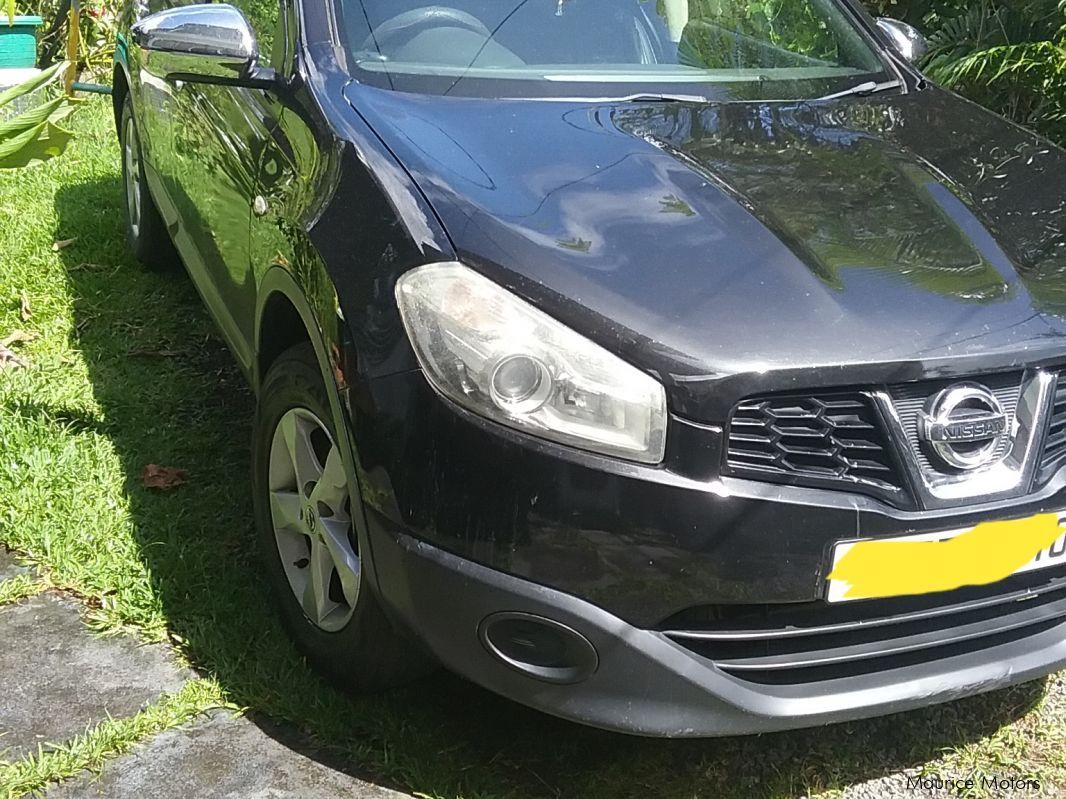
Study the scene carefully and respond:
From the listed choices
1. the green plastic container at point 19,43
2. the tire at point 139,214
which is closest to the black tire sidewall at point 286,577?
the tire at point 139,214

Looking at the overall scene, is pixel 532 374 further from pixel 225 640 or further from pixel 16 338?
A: pixel 16 338

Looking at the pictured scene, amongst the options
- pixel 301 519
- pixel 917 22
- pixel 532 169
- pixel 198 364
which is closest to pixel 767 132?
pixel 532 169

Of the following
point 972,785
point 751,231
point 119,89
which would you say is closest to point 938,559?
point 751,231

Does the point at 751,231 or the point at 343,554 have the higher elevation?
the point at 751,231

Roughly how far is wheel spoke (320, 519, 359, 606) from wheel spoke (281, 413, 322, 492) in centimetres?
12

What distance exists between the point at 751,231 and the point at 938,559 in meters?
0.64

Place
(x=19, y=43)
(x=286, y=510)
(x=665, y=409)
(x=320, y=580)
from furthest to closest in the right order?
(x=19, y=43) → (x=286, y=510) → (x=320, y=580) → (x=665, y=409)

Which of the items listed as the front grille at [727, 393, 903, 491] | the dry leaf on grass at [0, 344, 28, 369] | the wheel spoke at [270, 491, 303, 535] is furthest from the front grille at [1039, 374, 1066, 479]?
the dry leaf on grass at [0, 344, 28, 369]

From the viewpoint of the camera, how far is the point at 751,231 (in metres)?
1.99

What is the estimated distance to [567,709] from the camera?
1.86 meters

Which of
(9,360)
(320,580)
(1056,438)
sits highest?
(1056,438)

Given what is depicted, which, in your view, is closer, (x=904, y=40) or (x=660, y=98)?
(x=660, y=98)

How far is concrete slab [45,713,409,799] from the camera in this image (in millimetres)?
2150

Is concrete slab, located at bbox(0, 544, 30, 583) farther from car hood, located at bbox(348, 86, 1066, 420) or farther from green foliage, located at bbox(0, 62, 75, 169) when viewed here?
car hood, located at bbox(348, 86, 1066, 420)
